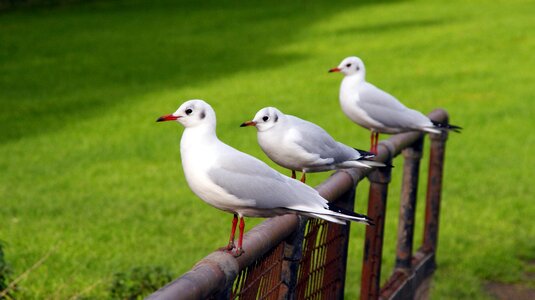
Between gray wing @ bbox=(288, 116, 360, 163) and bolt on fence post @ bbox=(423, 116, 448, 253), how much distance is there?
2097 mm

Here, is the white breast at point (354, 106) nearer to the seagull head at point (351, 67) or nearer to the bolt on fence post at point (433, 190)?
the seagull head at point (351, 67)

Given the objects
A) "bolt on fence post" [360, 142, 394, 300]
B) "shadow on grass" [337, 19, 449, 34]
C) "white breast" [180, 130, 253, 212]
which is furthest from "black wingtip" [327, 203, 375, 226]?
"shadow on grass" [337, 19, 449, 34]

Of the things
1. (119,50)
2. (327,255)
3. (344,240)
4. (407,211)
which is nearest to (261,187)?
(327,255)

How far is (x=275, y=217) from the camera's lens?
3.53 metres

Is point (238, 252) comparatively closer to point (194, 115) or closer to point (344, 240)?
point (194, 115)

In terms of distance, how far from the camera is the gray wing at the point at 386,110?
5.45 metres

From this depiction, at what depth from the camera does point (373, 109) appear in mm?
5441

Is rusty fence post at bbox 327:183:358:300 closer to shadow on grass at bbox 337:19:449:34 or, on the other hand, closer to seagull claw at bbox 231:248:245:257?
seagull claw at bbox 231:248:245:257

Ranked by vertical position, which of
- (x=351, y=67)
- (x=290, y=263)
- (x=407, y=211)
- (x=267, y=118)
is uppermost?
(x=351, y=67)

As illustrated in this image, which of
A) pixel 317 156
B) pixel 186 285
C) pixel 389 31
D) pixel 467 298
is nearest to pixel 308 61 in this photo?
pixel 389 31

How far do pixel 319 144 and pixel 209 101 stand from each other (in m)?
12.0

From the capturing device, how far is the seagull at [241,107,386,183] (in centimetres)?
412

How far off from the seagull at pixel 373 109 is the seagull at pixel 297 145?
939 mm

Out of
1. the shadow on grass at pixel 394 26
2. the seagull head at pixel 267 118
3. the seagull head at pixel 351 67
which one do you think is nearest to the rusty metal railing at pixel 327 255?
the seagull head at pixel 267 118
